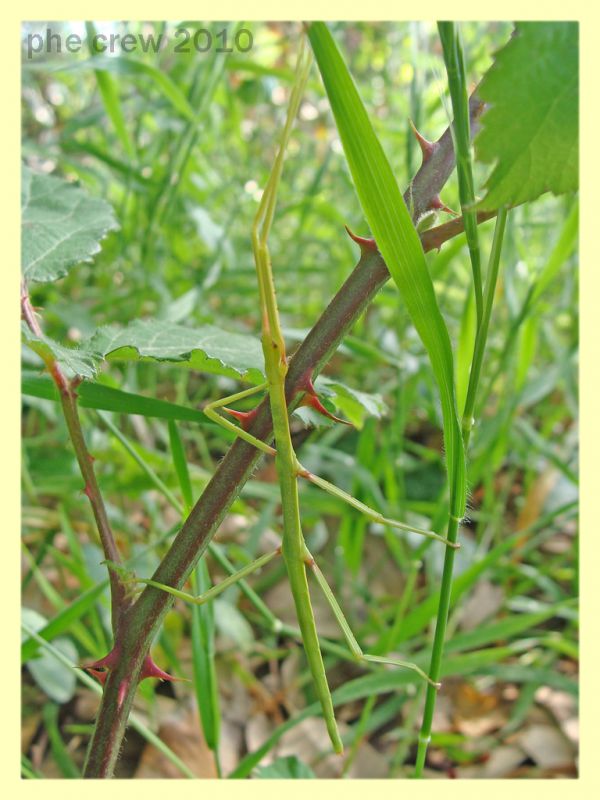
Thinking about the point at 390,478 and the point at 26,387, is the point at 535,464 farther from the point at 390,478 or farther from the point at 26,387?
the point at 26,387

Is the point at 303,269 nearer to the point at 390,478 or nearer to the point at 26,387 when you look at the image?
the point at 390,478

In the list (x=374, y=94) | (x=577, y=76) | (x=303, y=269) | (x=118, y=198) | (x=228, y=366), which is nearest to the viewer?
(x=577, y=76)

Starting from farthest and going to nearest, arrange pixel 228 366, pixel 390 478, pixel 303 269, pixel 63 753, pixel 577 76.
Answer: pixel 303 269 < pixel 390 478 < pixel 63 753 < pixel 228 366 < pixel 577 76

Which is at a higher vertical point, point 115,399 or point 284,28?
point 284,28

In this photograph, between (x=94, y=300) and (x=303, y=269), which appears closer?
(x=303, y=269)

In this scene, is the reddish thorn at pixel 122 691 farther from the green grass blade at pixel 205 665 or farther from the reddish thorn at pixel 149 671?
the green grass blade at pixel 205 665

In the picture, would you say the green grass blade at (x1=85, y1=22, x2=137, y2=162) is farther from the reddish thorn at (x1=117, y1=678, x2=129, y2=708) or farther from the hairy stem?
the reddish thorn at (x1=117, y1=678, x2=129, y2=708)

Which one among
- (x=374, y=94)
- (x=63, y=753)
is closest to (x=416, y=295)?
(x=63, y=753)

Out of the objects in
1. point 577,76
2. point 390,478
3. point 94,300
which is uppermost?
point 94,300
